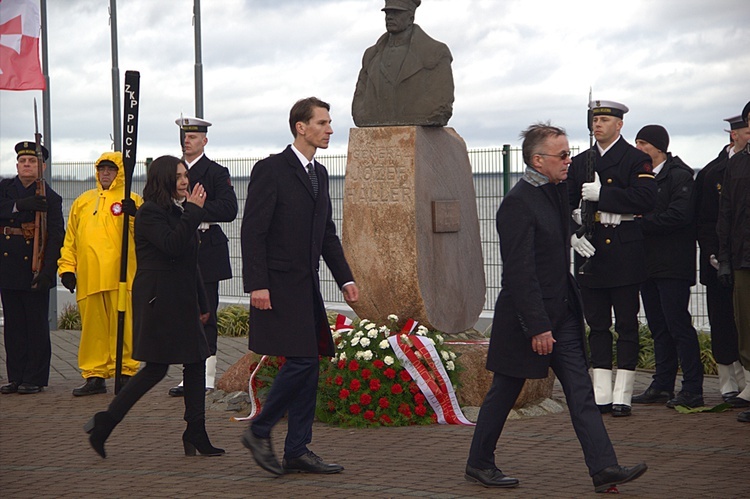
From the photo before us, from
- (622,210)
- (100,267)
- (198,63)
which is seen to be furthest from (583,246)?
(198,63)

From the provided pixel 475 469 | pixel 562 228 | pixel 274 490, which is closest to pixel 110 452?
pixel 274 490

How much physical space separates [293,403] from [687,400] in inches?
145

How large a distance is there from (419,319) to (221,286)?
25.8 ft

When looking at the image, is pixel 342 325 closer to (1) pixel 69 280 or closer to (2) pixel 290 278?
(1) pixel 69 280

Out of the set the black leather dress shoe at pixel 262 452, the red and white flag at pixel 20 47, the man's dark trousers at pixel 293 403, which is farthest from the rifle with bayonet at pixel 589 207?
the red and white flag at pixel 20 47

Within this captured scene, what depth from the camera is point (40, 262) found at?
11094 mm

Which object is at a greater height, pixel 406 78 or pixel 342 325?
pixel 406 78

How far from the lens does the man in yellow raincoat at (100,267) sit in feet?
35.2

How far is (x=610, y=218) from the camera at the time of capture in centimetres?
905

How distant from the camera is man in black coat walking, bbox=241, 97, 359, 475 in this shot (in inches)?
279

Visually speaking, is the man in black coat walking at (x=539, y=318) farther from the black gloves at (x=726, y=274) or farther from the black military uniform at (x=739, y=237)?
the black gloves at (x=726, y=274)

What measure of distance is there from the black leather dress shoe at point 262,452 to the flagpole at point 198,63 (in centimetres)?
964

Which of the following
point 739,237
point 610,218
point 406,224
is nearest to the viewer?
point 739,237

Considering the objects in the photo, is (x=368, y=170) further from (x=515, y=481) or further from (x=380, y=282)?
(x=515, y=481)
